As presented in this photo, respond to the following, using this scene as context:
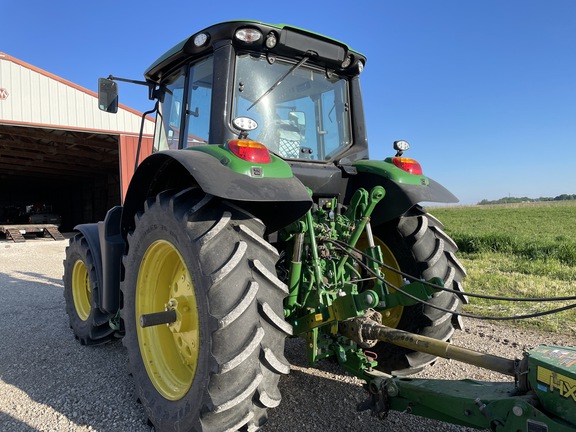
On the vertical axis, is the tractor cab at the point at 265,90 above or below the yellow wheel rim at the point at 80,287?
above

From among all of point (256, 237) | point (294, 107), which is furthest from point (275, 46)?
point (256, 237)

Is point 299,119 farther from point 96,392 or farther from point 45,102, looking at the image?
point 45,102

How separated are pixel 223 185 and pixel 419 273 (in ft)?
5.47

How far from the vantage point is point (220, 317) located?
1922 millimetres

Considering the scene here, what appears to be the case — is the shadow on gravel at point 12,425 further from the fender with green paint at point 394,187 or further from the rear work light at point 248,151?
the fender with green paint at point 394,187

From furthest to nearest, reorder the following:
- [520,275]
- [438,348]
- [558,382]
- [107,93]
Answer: [520,275] → [107,93] → [438,348] → [558,382]

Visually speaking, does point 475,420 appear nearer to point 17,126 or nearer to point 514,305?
point 514,305

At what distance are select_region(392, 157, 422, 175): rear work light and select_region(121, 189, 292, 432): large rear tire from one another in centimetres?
137

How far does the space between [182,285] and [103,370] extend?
138 cm

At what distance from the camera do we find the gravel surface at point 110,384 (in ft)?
8.20

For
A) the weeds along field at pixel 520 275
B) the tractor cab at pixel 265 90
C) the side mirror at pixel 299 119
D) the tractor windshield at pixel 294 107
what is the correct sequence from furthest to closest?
the weeds along field at pixel 520 275, the side mirror at pixel 299 119, the tractor windshield at pixel 294 107, the tractor cab at pixel 265 90

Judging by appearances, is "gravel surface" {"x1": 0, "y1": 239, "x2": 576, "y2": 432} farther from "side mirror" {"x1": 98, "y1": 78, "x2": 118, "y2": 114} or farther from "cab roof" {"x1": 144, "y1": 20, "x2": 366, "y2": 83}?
"cab roof" {"x1": 144, "y1": 20, "x2": 366, "y2": 83}

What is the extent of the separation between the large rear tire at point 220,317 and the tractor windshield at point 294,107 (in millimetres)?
801

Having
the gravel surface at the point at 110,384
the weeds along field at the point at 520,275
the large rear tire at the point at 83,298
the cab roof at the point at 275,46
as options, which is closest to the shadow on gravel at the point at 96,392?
the gravel surface at the point at 110,384
